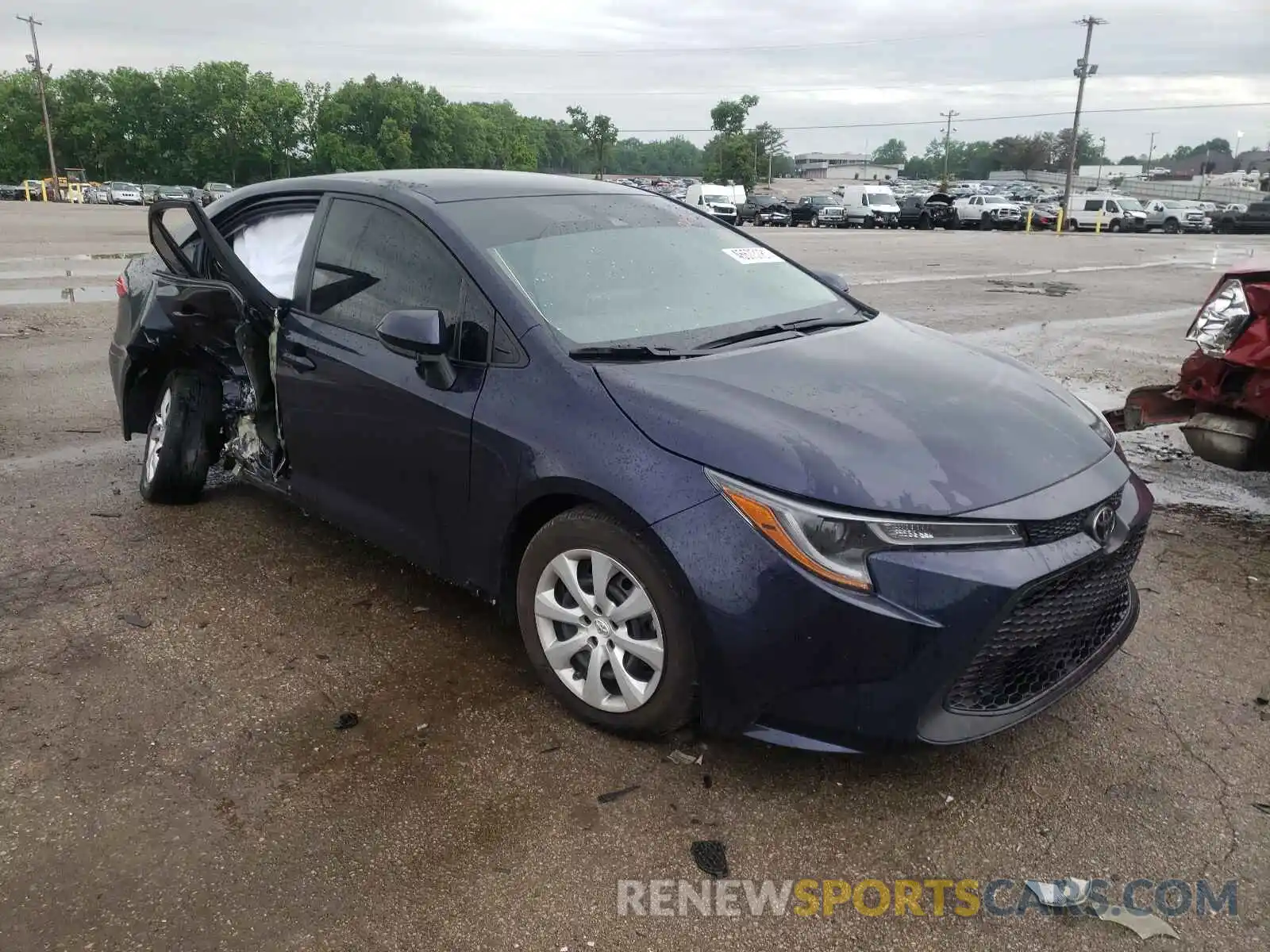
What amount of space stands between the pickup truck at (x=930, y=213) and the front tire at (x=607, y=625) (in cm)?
4220

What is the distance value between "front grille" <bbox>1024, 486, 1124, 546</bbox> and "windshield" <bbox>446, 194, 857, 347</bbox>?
48.3 inches

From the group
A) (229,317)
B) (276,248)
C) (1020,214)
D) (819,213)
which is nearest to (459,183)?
(276,248)

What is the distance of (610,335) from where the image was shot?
3.17 m

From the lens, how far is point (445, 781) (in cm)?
278

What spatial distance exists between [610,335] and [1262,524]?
3.69 m

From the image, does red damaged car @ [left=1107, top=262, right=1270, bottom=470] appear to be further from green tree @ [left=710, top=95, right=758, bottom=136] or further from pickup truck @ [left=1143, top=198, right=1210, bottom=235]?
green tree @ [left=710, top=95, right=758, bottom=136]

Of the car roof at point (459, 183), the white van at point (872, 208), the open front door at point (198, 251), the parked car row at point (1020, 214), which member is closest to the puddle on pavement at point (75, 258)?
the open front door at point (198, 251)

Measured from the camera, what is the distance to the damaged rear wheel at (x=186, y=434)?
15.5 ft

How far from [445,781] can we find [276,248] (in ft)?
8.63

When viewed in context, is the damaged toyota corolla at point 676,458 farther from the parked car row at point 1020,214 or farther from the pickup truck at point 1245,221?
the pickup truck at point 1245,221

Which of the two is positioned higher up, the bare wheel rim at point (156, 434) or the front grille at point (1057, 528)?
the front grille at point (1057, 528)

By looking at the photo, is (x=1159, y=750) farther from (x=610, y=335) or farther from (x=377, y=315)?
(x=377, y=315)

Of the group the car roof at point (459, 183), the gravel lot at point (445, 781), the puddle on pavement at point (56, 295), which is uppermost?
the car roof at point (459, 183)

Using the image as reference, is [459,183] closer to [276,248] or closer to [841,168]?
[276,248]
